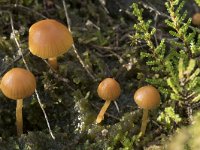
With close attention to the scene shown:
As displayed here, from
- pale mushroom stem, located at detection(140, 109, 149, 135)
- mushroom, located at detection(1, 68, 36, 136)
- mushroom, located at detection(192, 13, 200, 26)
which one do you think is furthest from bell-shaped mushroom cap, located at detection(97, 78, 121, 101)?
mushroom, located at detection(192, 13, 200, 26)

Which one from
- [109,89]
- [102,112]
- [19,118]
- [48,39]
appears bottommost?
[19,118]

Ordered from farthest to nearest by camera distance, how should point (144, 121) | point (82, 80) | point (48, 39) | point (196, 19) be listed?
point (196, 19)
point (82, 80)
point (144, 121)
point (48, 39)

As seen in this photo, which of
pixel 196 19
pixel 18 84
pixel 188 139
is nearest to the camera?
pixel 188 139

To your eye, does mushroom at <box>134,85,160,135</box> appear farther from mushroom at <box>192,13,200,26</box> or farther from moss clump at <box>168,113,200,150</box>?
mushroom at <box>192,13,200,26</box>

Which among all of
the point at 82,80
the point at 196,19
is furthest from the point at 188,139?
the point at 196,19

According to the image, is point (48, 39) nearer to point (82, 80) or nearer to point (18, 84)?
point (18, 84)

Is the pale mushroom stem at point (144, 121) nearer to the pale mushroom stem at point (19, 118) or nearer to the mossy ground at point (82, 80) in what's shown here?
the mossy ground at point (82, 80)
